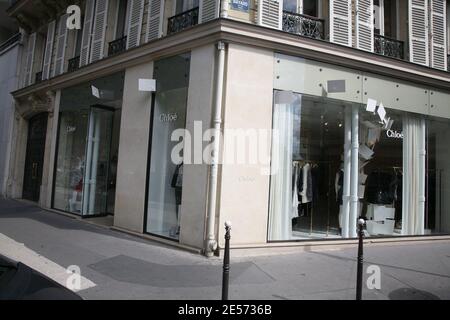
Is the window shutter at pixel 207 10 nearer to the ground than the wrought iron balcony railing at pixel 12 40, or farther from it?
nearer to the ground

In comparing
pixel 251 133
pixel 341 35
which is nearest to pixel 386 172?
pixel 341 35

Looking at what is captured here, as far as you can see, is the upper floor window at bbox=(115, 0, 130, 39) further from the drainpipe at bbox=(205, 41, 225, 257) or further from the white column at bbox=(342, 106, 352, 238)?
the white column at bbox=(342, 106, 352, 238)

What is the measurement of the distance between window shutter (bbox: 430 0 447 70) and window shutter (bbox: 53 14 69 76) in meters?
11.3

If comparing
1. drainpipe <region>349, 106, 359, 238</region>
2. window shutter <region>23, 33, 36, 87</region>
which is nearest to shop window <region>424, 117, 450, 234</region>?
drainpipe <region>349, 106, 359, 238</region>

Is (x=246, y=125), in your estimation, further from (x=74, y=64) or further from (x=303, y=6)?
(x=74, y=64)

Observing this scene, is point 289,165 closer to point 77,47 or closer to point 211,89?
point 211,89

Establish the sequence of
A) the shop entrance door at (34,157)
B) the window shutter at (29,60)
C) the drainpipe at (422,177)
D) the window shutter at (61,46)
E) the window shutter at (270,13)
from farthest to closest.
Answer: the window shutter at (29,60) → the shop entrance door at (34,157) → the window shutter at (61,46) → the drainpipe at (422,177) → the window shutter at (270,13)

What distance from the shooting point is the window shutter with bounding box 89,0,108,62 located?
10.9 m

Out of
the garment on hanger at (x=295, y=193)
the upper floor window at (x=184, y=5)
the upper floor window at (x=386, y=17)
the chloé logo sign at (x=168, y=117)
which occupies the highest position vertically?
the upper floor window at (x=386, y=17)

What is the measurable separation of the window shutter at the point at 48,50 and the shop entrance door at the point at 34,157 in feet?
5.55

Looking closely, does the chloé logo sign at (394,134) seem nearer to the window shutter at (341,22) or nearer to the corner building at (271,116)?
the corner building at (271,116)

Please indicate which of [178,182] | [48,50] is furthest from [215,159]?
[48,50]

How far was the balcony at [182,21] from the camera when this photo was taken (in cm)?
834

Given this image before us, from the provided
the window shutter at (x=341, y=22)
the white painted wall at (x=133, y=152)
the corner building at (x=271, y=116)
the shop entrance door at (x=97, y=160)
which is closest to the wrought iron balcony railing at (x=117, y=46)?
the corner building at (x=271, y=116)
